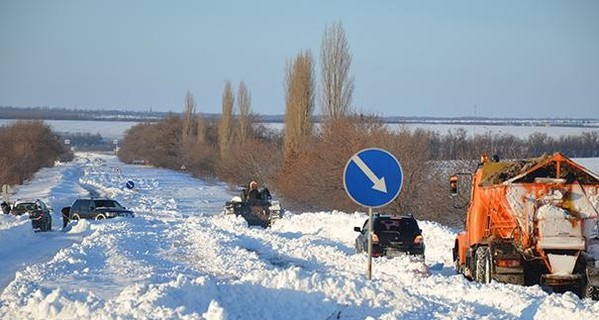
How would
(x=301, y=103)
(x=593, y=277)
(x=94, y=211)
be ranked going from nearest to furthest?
(x=593, y=277), (x=94, y=211), (x=301, y=103)

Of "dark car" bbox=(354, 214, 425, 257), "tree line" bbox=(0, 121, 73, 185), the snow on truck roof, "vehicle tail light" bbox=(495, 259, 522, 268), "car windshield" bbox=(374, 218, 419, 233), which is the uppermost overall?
the snow on truck roof

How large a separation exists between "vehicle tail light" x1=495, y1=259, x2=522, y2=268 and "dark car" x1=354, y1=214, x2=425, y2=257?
5608 millimetres

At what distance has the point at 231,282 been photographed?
12.8m

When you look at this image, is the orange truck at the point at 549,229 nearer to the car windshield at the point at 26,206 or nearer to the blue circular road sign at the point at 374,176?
the blue circular road sign at the point at 374,176

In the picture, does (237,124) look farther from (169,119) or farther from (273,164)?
(169,119)

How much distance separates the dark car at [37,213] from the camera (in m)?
38.5

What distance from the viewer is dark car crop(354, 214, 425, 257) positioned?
912 inches

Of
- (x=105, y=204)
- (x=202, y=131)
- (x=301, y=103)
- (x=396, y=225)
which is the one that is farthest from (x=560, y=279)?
(x=202, y=131)

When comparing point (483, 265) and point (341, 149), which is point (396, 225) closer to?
point (483, 265)

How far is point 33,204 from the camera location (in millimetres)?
42906

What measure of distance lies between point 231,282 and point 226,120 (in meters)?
91.9

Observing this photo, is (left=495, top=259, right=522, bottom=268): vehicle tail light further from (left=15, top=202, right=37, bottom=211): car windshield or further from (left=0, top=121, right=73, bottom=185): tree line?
(left=0, top=121, right=73, bottom=185): tree line

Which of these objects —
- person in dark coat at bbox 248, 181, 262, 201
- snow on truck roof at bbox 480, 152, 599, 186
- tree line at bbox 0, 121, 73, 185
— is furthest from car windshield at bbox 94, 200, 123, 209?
tree line at bbox 0, 121, 73, 185

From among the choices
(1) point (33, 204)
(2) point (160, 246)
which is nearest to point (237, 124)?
(1) point (33, 204)
